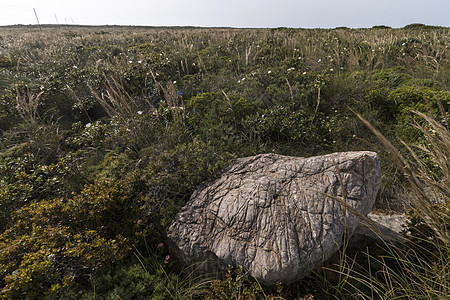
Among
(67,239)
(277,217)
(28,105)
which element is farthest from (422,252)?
(28,105)

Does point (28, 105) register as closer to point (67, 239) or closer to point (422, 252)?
point (67, 239)

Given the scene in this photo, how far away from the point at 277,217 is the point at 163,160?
175 cm

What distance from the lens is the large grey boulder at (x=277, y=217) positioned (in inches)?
77.8

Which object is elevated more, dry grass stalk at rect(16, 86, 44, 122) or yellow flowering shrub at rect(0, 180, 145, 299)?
dry grass stalk at rect(16, 86, 44, 122)

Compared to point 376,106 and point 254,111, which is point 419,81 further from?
point 254,111

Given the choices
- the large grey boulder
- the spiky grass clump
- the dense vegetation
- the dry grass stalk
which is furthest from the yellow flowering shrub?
the dry grass stalk

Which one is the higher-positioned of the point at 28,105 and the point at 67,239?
the point at 28,105

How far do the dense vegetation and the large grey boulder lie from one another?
0.18m

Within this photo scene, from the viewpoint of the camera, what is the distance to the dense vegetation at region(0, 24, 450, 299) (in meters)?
1.88

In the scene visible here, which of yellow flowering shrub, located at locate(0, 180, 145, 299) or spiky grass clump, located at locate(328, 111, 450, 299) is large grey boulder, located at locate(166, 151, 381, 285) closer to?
spiky grass clump, located at locate(328, 111, 450, 299)

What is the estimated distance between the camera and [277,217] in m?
2.13

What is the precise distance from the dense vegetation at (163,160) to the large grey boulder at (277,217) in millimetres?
183

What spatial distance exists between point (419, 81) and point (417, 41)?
5.78 m

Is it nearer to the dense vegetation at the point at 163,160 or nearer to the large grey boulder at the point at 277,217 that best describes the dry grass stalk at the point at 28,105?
the dense vegetation at the point at 163,160
